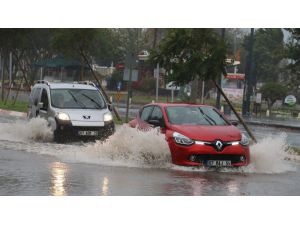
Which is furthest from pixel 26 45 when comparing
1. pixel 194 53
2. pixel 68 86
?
pixel 194 53

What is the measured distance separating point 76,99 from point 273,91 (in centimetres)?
3976

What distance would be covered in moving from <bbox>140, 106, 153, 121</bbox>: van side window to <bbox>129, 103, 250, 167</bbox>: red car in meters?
0.77

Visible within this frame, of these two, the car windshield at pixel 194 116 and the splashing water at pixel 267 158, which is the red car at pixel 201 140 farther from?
the splashing water at pixel 267 158

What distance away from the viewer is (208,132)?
13.3 meters

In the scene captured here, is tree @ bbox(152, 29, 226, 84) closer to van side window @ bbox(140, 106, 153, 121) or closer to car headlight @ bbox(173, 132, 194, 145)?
Result: van side window @ bbox(140, 106, 153, 121)

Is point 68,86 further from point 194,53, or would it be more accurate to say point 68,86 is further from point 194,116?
point 194,116

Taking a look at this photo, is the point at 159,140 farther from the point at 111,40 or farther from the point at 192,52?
the point at 111,40

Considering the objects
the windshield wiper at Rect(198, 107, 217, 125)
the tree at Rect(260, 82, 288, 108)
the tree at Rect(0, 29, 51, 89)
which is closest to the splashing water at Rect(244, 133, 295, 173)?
the windshield wiper at Rect(198, 107, 217, 125)

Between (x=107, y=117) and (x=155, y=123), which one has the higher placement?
(x=155, y=123)

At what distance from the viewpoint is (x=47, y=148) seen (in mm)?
17312

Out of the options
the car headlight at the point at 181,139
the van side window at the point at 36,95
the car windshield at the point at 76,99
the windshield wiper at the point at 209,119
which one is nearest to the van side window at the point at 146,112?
the windshield wiper at the point at 209,119

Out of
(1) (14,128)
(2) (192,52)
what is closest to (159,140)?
(2) (192,52)

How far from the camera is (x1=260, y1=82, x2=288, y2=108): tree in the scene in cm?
5670

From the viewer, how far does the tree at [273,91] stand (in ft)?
186
